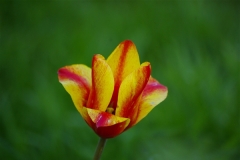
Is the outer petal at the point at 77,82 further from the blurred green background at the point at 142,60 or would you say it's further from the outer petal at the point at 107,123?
the blurred green background at the point at 142,60

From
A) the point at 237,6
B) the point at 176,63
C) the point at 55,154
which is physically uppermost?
the point at 237,6

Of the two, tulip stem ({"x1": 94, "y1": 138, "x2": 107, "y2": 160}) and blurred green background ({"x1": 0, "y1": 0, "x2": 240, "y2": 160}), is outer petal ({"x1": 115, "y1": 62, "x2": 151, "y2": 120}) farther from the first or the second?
blurred green background ({"x1": 0, "y1": 0, "x2": 240, "y2": 160})

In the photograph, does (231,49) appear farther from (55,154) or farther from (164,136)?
(55,154)

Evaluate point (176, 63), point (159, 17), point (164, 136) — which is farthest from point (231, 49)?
point (164, 136)

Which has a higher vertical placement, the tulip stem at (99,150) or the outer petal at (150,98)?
the outer petal at (150,98)

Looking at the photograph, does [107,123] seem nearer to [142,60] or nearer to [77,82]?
[77,82]

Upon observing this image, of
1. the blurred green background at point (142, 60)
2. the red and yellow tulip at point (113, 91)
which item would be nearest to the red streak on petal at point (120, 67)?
the red and yellow tulip at point (113, 91)

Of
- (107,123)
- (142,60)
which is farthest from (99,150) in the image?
(142,60)
